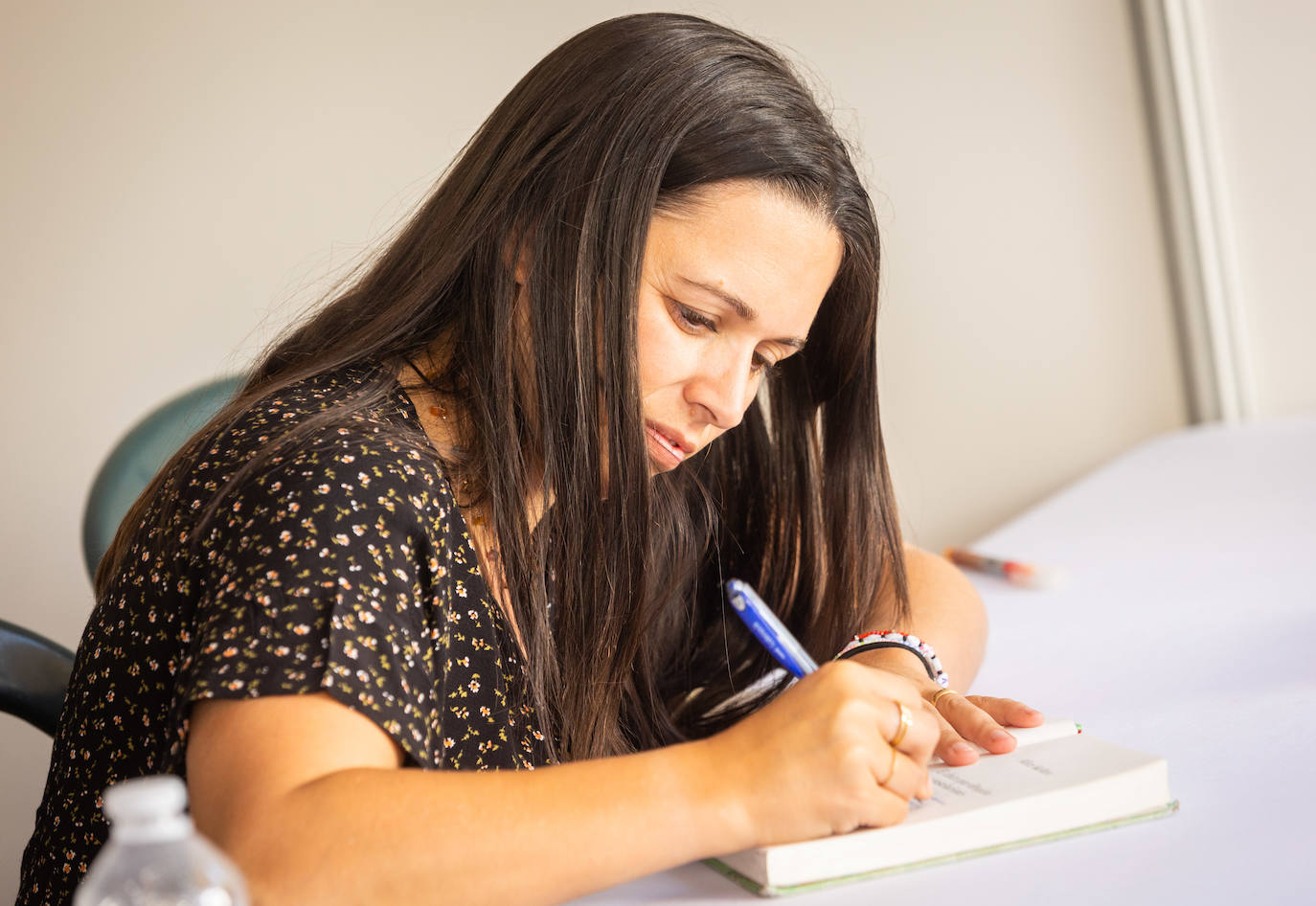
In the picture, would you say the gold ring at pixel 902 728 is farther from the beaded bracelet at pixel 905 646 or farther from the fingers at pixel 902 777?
the beaded bracelet at pixel 905 646

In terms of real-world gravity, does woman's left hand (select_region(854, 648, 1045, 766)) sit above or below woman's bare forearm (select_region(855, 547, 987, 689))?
above

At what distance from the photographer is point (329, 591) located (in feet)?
1.98

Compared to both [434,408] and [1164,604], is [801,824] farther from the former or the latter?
[1164,604]

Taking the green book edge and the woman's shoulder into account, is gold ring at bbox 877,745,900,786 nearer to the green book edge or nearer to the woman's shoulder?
the green book edge

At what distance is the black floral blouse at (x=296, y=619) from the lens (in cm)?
59

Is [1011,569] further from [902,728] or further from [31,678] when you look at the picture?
[31,678]

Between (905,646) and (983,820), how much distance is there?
0.34 m

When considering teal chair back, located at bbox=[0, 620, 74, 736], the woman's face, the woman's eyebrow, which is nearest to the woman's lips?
the woman's face

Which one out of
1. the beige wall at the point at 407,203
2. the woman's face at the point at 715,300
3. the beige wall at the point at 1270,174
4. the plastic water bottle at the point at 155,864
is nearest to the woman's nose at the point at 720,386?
the woman's face at the point at 715,300

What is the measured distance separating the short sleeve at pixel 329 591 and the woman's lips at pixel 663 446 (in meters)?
0.24

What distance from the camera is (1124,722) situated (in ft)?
2.83

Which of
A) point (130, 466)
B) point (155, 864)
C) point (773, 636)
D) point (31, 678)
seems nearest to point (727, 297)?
point (773, 636)

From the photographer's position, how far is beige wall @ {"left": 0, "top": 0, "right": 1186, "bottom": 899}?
1849 millimetres

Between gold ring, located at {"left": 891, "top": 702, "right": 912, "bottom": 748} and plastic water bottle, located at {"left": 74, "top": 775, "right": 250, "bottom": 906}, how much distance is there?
36 cm
